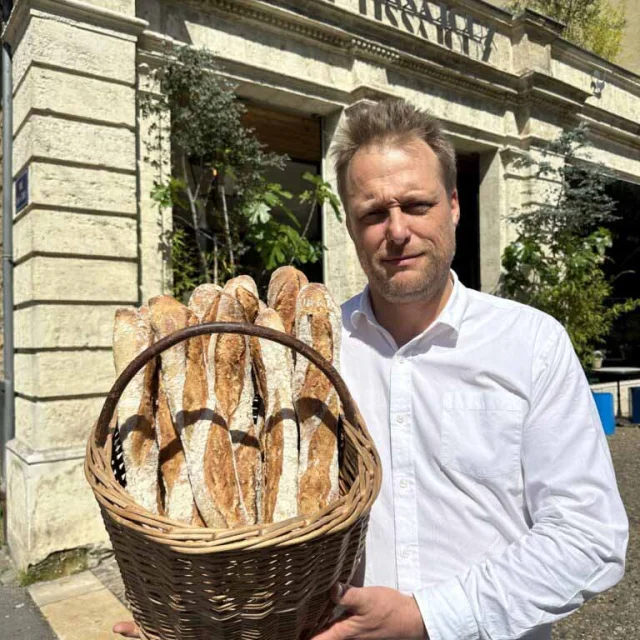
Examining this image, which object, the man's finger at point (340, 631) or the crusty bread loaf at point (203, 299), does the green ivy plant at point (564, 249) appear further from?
the man's finger at point (340, 631)

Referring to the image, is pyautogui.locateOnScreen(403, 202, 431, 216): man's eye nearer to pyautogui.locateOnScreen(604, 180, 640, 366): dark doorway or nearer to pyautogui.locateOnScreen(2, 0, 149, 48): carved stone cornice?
pyautogui.locateOnScreen(2, 0, 149, 48): carved stone cornice

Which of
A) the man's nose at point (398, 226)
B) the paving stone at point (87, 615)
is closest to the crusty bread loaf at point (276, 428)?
the man's nose at point (398, 226)

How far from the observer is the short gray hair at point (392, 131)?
141 centimetres

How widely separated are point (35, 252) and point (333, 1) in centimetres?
424

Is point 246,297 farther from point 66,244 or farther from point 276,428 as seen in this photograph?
point 66,244

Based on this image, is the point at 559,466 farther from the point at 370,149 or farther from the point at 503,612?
the point at 370,149

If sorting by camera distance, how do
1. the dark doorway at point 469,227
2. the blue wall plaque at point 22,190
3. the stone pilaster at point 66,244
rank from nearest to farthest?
the stone pilaster at point 66,244 → the blue wall plaque at point 22,190 → the dark doorway at point 469,227

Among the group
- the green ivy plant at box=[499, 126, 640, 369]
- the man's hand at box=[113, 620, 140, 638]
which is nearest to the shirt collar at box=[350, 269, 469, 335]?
the man's hand at box=[113, 620, 140, 638]

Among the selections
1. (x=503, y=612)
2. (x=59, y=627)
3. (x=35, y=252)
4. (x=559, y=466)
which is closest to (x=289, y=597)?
(x=503, y=612)

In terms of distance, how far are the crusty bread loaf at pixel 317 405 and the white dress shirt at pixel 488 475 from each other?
9.1 inches

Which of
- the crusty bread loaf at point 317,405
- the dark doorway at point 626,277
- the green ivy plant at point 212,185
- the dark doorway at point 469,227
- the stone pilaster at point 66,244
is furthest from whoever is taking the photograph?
the dark doorway at point 626,277

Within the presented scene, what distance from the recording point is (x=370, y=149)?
140cm

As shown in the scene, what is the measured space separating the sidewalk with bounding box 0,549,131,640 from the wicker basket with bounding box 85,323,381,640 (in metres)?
2.73

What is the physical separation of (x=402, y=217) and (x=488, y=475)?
68 cm
